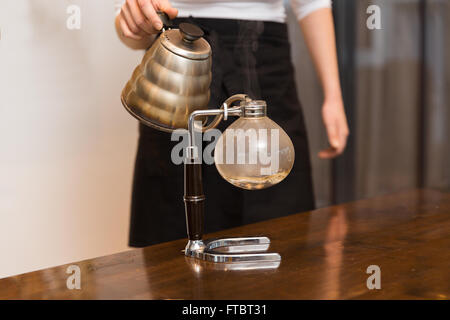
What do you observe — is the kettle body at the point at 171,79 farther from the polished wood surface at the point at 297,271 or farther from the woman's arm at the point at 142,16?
the polished wood surface at the point at 297,271

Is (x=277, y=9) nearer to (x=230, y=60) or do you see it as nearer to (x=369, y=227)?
(x=230, y=60)

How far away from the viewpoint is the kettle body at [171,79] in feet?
3.16

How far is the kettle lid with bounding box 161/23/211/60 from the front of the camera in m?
0.96

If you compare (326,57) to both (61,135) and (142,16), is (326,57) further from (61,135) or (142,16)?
(61,135)

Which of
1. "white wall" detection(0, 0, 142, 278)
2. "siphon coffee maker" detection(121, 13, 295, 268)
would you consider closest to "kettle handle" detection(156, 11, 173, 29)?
"siphon coffee maker" detection(121, 13, 295, 268)

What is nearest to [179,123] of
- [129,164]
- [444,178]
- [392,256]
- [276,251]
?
[276,251]

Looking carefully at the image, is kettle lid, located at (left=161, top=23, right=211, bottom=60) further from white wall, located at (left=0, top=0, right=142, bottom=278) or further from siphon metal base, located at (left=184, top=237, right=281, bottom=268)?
white wall, located at (left=0, top=0, right=142, bottom=278)

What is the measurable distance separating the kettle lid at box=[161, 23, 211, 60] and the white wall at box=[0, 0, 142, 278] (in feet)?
2.33

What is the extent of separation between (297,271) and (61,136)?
39.3 inches

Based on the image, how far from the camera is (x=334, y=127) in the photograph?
4.70 feet

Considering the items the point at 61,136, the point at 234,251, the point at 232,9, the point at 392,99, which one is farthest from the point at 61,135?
the point at 392,99

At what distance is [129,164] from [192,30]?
1.00 metres

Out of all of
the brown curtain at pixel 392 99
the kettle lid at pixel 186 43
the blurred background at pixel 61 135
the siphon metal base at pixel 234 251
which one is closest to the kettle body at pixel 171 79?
the kettle lid at pixel 186 43

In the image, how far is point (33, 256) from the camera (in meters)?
1.63
